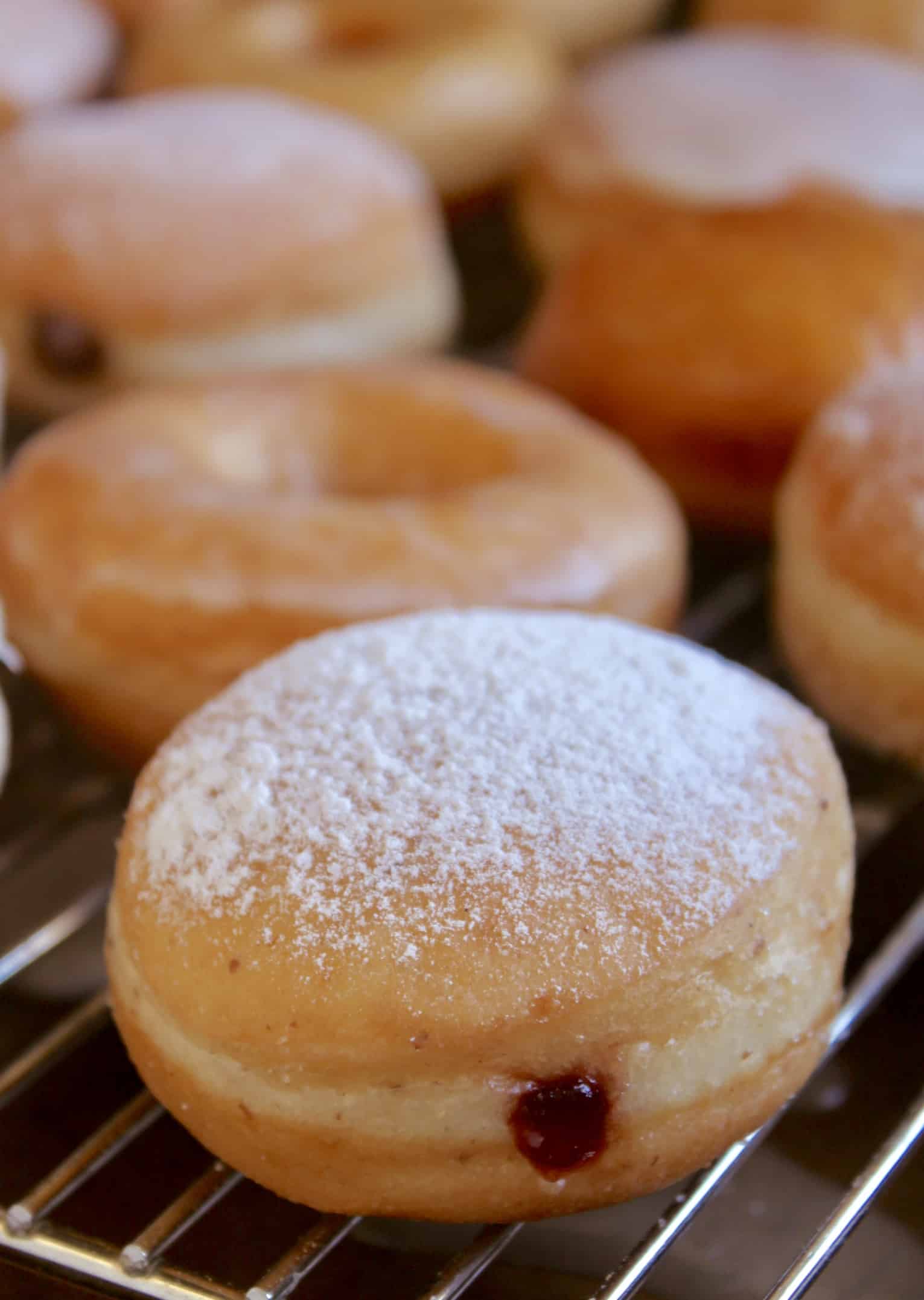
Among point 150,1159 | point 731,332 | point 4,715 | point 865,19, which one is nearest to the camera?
point 150,1159

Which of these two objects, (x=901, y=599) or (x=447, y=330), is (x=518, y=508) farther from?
(x=447, y=330)

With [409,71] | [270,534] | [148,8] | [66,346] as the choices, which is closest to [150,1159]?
[270,534]

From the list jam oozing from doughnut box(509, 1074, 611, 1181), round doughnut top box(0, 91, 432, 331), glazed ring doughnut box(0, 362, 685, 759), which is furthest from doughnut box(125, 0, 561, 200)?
jam oozing from doughnut box(509, 1074, 611, 1181)

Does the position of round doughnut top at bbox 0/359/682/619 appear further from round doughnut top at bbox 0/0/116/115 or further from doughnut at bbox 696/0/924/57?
doughnut at bbox 696/0/924/57

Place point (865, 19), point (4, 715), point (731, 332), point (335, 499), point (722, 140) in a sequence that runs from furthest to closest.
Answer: point (865, 19) < point (722, 140) < point (731, 332) < point (335, 499) < point (4, 715)

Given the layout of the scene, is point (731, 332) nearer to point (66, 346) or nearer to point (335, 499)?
point (335, 499)

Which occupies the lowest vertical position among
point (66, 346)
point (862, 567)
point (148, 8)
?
point (862, 567)
